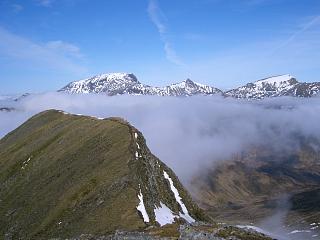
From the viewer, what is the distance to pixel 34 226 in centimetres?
11419

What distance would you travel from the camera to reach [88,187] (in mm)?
115938

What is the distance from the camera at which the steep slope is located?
100500 mm

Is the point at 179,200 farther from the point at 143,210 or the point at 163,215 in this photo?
the point at 143,210

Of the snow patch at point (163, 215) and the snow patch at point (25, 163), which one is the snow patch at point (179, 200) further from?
the snow patch at point (25, 163)

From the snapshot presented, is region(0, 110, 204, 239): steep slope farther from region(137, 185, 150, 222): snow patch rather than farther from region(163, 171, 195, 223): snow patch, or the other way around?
region(137, 185, 150, 222): snow patch

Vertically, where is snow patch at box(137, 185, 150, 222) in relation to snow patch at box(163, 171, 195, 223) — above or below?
above

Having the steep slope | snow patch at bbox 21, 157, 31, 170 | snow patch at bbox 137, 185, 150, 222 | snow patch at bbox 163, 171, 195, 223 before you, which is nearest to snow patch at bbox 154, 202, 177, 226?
the steep slope

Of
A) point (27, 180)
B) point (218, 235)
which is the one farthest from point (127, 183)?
point (27, 180)

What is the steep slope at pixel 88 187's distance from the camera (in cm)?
10050

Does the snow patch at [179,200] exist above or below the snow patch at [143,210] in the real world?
below

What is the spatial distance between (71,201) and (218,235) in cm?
4979

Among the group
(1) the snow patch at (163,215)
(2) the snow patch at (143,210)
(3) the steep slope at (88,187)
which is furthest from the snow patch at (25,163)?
(2) the snow patch at (143,210)

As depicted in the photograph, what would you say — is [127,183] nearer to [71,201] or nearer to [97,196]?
[97,196]

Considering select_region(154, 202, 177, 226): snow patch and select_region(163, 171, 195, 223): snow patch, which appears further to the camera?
select_region(163, 171, 195, 223): snow patch
